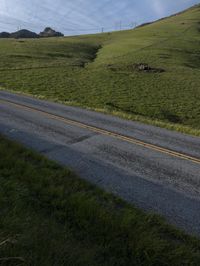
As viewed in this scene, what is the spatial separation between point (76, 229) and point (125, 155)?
5589mm

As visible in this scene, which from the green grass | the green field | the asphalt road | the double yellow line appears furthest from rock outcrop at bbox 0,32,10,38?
the green grass

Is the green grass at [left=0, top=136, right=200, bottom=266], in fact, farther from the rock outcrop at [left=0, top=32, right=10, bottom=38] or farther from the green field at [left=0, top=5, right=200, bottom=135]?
the rock outcrop at [left=0, top=32, right=10, bottom=38]

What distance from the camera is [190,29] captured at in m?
113

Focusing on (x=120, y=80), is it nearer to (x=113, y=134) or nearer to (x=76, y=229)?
(x=113, y=134)

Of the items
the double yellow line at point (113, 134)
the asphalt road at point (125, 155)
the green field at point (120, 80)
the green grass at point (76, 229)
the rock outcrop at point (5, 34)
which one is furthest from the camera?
the rock outcrop at point (5, 34)

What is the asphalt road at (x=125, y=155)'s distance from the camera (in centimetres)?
880

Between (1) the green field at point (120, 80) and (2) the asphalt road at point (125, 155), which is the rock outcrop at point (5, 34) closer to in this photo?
(1) the green field at point (120, 80)

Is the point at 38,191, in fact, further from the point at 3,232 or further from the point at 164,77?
the point at 164,77

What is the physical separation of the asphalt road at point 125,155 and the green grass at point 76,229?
0.83 m

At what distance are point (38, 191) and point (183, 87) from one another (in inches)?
1426

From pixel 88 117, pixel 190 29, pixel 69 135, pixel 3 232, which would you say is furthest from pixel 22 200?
pixel 190 29

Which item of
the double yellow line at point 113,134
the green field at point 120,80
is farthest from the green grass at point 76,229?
the green field at point 120,80

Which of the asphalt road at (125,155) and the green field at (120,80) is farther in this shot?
the green field at (120,80)

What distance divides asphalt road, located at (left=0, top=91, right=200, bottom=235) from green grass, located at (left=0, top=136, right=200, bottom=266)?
2.73 ft
